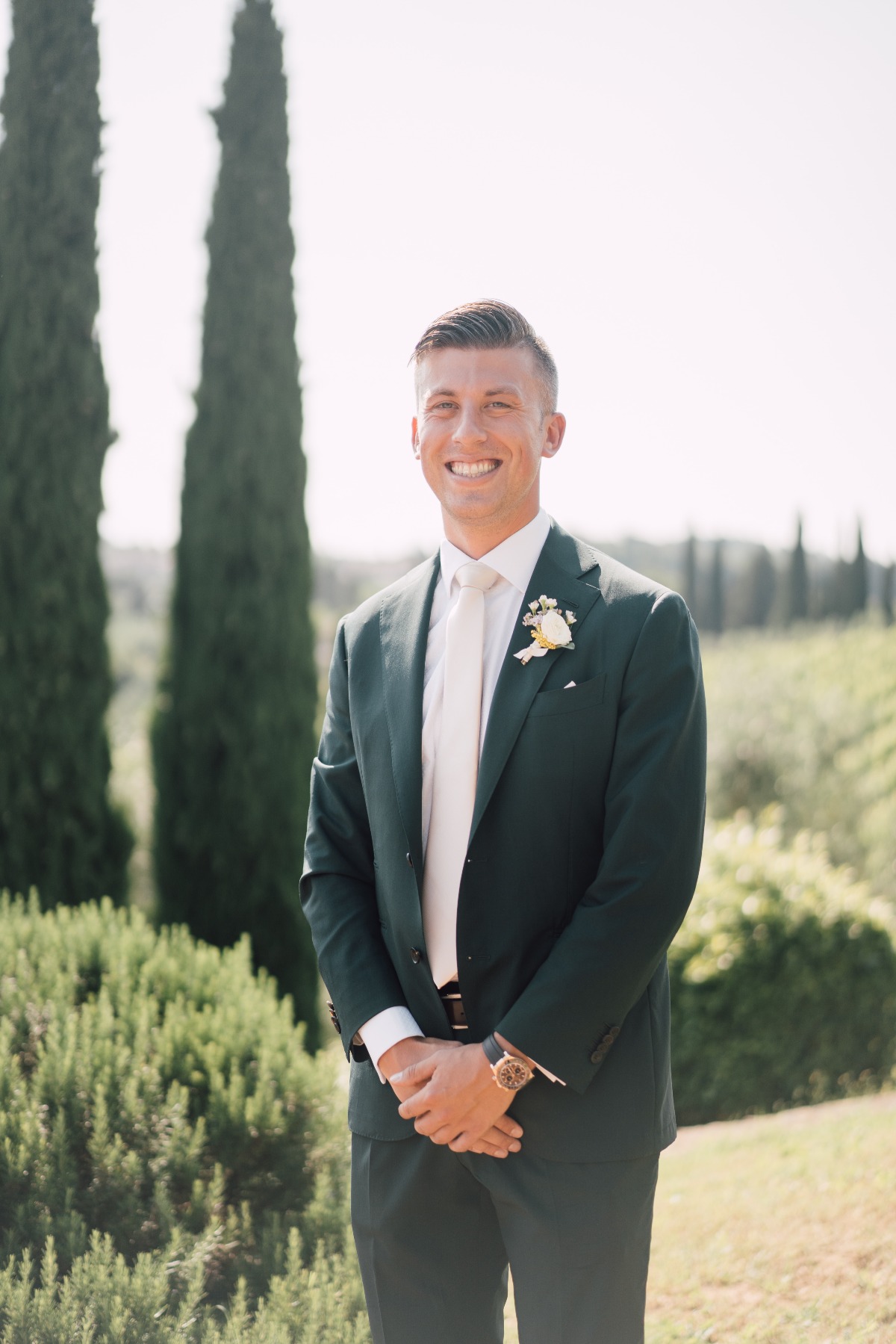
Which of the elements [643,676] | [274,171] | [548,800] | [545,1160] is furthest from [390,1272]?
[274,171]

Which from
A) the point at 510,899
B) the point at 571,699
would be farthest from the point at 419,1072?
the point at 571,699

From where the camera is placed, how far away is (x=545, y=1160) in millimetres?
1751

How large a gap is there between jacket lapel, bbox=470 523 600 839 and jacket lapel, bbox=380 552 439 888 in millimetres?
144

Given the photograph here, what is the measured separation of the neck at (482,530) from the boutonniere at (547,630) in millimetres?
183

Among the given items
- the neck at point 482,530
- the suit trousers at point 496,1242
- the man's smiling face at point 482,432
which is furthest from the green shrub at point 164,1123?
the man's smiling face at point 482,432

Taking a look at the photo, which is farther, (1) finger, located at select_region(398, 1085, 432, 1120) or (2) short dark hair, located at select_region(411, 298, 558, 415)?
(2) short dark hair, located at select_region(411, 298, 558, 415)

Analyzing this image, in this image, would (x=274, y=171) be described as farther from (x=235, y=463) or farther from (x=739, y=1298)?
(x=739, y=1298)

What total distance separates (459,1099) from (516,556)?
39.2 inches

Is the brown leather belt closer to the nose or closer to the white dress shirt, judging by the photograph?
the white dress shirt

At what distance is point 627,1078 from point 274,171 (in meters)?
7.86

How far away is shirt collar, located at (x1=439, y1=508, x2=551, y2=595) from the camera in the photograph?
1.98m

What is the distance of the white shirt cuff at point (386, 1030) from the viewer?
1.83 metres

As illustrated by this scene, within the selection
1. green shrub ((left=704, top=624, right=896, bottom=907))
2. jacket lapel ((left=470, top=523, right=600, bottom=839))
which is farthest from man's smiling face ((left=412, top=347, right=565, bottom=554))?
green shrub ((left=704, top=624, right=896, bottom=907))

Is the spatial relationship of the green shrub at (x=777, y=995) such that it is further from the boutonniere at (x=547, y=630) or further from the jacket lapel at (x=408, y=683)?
the boutonniere at (x=547, y=630)
